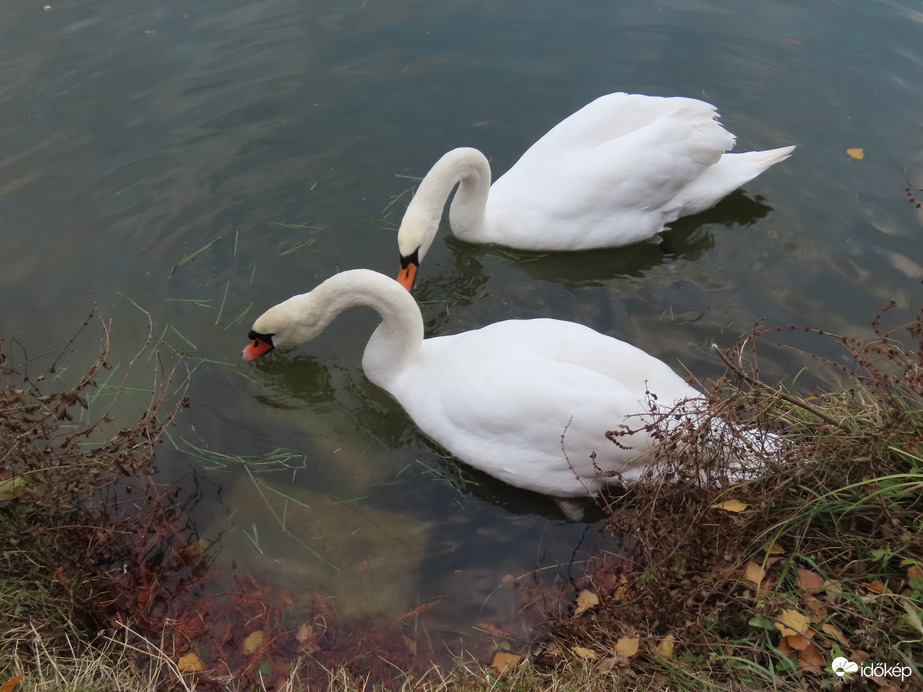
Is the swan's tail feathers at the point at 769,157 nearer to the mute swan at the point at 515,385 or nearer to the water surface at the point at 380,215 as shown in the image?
the water surface at the point at 380,215

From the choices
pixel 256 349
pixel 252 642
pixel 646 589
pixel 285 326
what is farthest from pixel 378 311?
pixel 646 589

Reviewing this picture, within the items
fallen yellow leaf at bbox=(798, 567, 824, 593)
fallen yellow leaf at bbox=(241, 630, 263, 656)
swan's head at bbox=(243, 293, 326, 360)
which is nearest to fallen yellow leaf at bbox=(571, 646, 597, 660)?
fallen yellow leaf at bbox=(798, 567, 824, 593)

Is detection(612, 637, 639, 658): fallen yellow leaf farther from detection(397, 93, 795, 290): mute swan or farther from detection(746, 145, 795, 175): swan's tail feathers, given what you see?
detection(746, 145, 795, 175): swan's tail feathers

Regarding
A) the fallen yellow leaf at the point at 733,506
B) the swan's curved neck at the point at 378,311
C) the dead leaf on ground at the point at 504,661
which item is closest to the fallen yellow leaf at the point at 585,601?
the dead leaf on ground at the point at 504,661

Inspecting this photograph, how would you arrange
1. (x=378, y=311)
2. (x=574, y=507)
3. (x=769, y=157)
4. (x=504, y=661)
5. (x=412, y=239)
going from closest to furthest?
(x=504, y=661)
(x=574, y=507)
(x=378, y=311)
(x=412, y=239)
(x=769, y=157)

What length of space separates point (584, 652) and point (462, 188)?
373 centimetres

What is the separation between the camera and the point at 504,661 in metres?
3.96

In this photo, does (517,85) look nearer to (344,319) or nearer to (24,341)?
(344,319)

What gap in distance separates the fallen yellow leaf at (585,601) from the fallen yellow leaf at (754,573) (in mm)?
904

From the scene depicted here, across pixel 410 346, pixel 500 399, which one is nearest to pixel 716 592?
pixel 500 399

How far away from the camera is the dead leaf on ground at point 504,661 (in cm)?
380

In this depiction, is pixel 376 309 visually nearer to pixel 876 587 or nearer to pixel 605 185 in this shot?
pixel 605 185

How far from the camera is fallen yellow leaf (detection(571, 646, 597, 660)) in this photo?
12.1ft

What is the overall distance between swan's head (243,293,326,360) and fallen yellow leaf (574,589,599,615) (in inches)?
95.5
